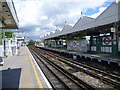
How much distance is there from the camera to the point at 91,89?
608cm

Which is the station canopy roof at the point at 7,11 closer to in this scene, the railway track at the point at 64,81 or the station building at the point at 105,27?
the railway track at the point at 64,81

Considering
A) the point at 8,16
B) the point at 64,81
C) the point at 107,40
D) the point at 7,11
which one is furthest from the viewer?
the point at 107,40

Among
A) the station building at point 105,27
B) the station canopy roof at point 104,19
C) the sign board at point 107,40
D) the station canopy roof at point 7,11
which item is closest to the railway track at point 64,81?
the station canopy roof at point 7,11

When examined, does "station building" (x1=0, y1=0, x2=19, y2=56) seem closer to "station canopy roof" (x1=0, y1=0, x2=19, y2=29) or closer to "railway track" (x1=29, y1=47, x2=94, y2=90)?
"station canopy roof" (x1=0, y1=0, x2=19, y2=29)

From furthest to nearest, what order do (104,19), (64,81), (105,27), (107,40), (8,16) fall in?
1. (105,27)
2. (107,40)
3. (104,19)
4. (64,81)
5. (8,16)

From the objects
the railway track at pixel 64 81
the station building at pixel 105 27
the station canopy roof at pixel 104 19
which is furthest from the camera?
the station building at pixel 105 27

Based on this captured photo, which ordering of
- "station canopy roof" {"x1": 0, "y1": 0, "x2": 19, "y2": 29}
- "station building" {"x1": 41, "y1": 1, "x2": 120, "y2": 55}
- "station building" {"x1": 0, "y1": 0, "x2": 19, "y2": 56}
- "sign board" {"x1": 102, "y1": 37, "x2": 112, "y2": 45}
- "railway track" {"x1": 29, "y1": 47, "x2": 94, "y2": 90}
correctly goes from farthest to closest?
"sign board" {"x1": 102, "y1": 37, "x2": 112, "y2": 45}
"station building" {"x1": 41, "y1": 1, "x2": 120, "y2": 55}
"railway track" {"x1": 29, "y1": 47, "x2": 94, "y2": 90}
"station building" {"x1": 0, "y1": 0, "x2": 19, "y2": 56}
"station canopy roof" {"x1": 0, "y1": 0, "x2": 19, "y2": 29}

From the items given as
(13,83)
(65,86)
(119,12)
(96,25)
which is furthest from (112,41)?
(13,83)

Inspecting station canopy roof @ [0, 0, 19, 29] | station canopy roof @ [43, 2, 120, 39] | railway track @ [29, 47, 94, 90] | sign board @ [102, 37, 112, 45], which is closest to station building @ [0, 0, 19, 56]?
station canopy roof @ [0, 0, 19, 29]

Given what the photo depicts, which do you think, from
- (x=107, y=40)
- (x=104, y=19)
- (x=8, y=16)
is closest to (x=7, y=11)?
(x=8, y=16)

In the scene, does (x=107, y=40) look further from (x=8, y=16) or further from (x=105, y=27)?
(x=8, y=16)

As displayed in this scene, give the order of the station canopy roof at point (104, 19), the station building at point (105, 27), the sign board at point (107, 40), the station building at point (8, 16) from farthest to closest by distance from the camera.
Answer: the sign board at point (107, 40), the station building at point (105, 27), the station canopy roof at point (104, 19), the station building at point (8, 16)

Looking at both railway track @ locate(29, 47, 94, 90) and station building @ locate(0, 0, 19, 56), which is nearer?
station building @ locate(0, 0, 19, 56)

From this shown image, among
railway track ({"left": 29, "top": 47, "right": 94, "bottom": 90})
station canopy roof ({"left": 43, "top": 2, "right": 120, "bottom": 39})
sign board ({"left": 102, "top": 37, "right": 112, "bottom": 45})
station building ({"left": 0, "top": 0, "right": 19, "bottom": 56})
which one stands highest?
station canopy roof ({"left": 43, "top": 2, "right": 120, "bottom": 39})
